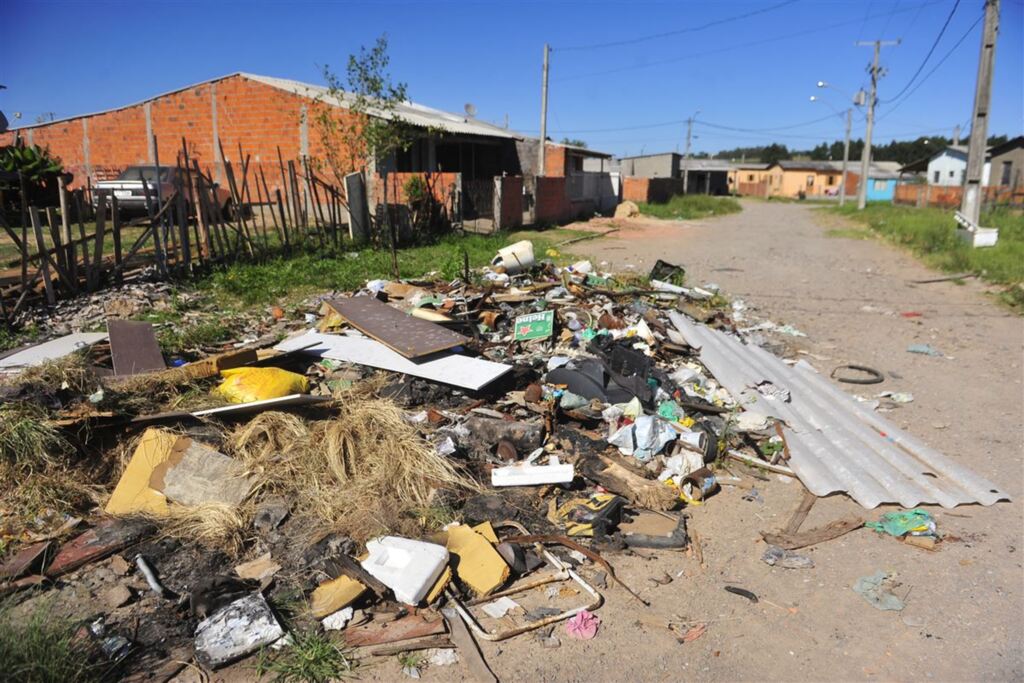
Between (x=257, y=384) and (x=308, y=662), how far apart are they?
8.67ft

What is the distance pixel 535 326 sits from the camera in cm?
640

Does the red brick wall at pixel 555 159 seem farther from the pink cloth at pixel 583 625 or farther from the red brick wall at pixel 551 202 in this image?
the pink cloth at pixel 583 625

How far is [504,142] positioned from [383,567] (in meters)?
23.6

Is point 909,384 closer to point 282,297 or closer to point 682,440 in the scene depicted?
→ point 682,440

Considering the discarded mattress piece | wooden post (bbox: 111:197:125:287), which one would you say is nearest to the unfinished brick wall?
wooden post (bbox: 111:197:125:287)

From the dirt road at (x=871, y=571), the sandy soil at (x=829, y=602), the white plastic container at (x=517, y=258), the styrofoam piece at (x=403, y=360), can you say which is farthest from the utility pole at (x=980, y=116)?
the styrofoam piece at (x=403, y=360)

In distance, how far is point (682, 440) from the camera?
465 cm

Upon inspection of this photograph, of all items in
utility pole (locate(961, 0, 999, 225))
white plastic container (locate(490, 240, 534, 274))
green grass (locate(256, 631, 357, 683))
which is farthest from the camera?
utility pole (locate(961, 0, 999, 225))

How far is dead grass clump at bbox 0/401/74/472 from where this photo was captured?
3.59 m

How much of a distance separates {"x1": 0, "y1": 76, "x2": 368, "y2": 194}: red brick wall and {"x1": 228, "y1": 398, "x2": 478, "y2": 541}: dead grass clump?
14.0 metres

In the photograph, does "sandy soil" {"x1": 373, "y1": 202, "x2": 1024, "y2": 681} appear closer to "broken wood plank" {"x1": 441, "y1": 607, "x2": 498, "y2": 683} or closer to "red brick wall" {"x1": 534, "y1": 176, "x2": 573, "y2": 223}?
"broken wood plank" {"x1": 441, "y1": 607, "x2": 498, "y2": 683}

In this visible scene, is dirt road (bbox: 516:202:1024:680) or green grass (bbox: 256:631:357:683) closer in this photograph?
green grass (bbox: 256:631:357:683)

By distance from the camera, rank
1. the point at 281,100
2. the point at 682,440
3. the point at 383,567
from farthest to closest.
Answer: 1. the point at 281,100
2. the point at 682,440
3. the point at 383,567

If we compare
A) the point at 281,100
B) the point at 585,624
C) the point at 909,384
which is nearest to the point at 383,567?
the point at 585,624
